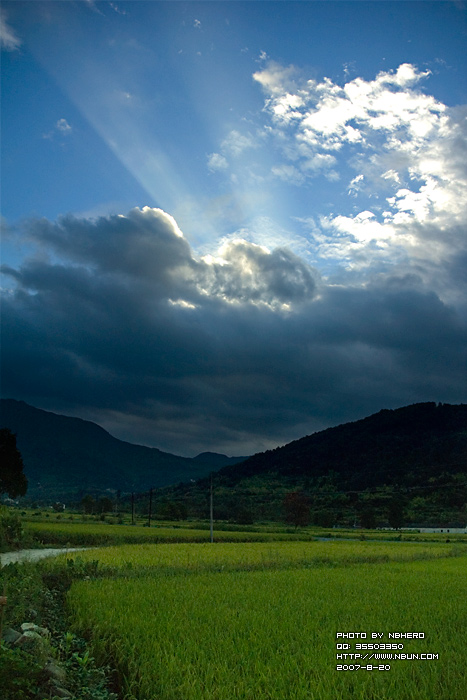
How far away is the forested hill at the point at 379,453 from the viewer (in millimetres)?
117250

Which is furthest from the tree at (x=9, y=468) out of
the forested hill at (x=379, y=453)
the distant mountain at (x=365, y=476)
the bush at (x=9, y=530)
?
the forested hill at (x=379, y=453)

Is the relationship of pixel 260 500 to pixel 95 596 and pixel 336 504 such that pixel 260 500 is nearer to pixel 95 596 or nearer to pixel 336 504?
pixel 336 504

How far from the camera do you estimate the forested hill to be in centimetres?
11725

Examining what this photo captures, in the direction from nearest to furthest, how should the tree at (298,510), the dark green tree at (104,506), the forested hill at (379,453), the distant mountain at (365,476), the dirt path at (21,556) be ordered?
the dirt path at (21,556)
the tree at (298,510)
the distant mountain at (365,476)
the dark green tree at (104,506)
the forested hill at (379,453)

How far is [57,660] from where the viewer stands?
298 inches

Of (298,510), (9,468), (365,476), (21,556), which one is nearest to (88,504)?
(9,468)

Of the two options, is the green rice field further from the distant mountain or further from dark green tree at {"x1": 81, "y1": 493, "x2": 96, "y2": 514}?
dark green tree at {"x1": 81, "y1": 493, "x2": 96, "y2": 514}

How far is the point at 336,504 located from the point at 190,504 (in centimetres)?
3622

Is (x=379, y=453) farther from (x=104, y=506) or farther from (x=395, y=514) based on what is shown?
(x=104, y=506)

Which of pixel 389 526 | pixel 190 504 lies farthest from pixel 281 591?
pixel 190 504

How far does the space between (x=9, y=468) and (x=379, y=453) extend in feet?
319

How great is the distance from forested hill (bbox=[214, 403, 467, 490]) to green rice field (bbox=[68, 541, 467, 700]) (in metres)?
103

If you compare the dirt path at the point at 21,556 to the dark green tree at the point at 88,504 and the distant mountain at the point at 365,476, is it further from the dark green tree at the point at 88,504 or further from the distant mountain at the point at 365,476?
the dark green tree at the point at 88,504

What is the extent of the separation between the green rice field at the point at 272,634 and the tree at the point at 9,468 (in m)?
65.4
